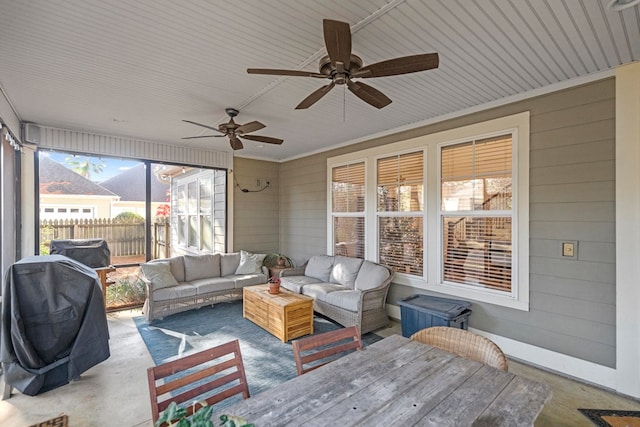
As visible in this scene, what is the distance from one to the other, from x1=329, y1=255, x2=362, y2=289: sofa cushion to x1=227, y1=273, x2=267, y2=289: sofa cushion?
143 cm

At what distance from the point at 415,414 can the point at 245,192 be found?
19.0ft

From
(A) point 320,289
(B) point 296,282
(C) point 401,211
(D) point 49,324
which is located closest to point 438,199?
(C) point 401,211

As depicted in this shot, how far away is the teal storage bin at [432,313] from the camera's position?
3.43 metres

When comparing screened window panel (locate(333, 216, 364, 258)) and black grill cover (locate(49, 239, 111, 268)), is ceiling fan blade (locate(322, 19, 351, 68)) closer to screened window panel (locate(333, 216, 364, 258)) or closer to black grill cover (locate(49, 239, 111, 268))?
screened window panel (locate(333, 216, 364, 258))

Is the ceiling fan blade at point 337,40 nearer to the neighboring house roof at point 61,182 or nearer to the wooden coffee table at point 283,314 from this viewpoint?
the wooden coffee table at point 283,314

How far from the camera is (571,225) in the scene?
301 centimetres

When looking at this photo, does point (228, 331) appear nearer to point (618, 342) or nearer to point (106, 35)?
point (106, 35)

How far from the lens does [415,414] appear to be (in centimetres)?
131

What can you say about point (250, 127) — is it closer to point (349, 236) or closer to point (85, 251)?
point (349, 236)

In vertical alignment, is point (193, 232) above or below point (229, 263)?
above

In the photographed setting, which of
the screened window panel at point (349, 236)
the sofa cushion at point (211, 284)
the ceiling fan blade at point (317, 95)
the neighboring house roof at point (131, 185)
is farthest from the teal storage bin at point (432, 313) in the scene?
the neighboring house roof at point (131, 185)

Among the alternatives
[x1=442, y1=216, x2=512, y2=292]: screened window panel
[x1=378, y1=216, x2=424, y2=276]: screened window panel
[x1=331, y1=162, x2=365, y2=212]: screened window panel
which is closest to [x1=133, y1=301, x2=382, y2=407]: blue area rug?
[x1=378, y1=216, x2=424, y2=276]: screened window panel

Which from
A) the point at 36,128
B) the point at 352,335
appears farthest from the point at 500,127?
the point at 36,128

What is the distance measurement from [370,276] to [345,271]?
55cm
